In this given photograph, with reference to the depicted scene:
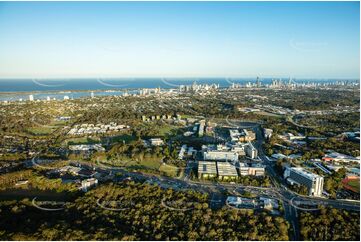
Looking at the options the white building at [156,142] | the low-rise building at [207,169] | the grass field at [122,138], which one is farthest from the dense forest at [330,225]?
the grass field at [122,138]

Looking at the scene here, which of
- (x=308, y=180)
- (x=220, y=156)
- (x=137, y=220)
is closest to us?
(x=137, y=220)

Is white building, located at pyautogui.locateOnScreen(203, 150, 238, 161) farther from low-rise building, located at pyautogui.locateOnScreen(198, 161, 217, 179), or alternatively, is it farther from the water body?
the water body

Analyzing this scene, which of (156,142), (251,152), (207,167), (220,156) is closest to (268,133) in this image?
(251,152)

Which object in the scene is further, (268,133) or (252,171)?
(268,133)

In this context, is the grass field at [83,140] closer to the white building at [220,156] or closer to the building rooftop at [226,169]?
the white building at [220,156]

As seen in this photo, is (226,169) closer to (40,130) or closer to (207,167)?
(207,167)

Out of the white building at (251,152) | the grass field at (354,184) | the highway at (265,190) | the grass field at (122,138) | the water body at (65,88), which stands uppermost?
the water body at (65,88)
